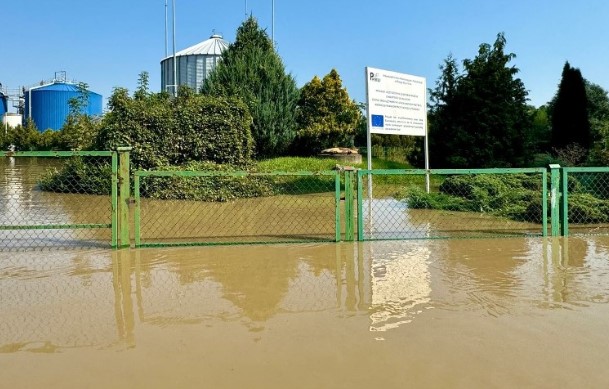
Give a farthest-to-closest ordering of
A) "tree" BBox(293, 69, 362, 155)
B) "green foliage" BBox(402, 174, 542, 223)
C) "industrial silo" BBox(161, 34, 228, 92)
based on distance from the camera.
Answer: "industrial silo" BBox(161, 34, 228, 92) → "tree" BBox(293, 69, 362, 155) → "green foliage" BBox(402, 174, 542, 223)

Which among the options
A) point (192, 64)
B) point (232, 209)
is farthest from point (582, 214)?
point (192, 64)

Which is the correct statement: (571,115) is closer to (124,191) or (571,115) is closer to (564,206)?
(564,206)

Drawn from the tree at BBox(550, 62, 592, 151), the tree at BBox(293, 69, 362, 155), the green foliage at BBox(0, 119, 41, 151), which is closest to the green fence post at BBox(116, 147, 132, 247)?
the tree at BBox(293, 69, 362, 155)

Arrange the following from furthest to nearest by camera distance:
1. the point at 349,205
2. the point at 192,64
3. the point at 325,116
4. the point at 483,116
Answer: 1. the point at 192,64
2. the point at 325,116
3. the point at 483,116
4. the point at 349,205

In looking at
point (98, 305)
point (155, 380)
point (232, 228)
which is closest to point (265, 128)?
point (232, 228)

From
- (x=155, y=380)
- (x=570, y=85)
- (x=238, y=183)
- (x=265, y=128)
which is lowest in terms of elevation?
(x=155, y=380)

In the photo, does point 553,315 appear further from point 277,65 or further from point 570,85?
point 570,85

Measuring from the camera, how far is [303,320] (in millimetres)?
4090

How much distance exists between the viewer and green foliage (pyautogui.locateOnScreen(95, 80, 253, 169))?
558 inches

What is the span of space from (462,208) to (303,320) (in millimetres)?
8201

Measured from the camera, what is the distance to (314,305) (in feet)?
14.7

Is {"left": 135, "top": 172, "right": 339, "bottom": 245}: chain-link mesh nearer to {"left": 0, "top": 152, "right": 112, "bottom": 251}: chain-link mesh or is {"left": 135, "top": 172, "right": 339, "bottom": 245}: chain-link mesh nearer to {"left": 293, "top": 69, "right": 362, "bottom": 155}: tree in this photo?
{"left": 0, "top": 152, "right": 112, "bottom": 251}: chain-link mesh

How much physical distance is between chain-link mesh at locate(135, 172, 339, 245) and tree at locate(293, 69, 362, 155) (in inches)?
317

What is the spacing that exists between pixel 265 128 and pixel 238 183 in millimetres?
8638
